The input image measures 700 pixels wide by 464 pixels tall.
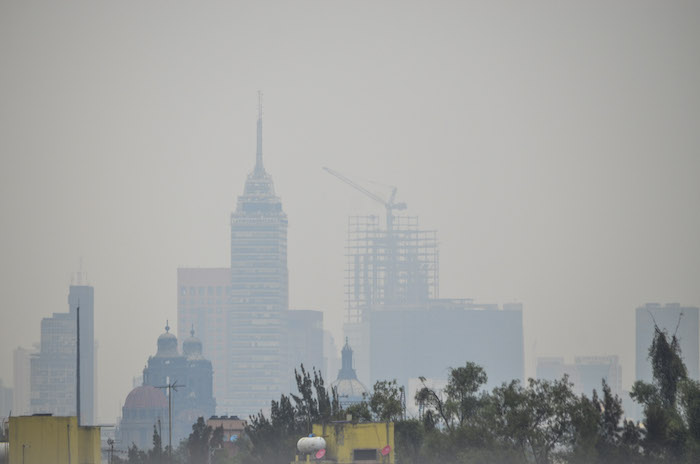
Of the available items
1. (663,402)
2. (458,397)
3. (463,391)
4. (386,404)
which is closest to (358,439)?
(463,391)

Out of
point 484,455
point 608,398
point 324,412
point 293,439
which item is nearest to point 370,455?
point 484,455

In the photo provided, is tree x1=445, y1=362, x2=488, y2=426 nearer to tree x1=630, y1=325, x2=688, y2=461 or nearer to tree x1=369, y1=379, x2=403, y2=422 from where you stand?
tree x1=369, y1=379, x2=403, y2=422

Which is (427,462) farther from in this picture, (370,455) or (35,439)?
(35,439)

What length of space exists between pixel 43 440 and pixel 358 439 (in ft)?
57.1

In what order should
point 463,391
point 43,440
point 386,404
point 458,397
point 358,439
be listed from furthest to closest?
1. point 386,404
2. point 458,397
3. point 463,391
4. point 358,439
5. point 43,440

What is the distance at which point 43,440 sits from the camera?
84.1 meters

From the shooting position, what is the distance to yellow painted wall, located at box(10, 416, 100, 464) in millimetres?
83688

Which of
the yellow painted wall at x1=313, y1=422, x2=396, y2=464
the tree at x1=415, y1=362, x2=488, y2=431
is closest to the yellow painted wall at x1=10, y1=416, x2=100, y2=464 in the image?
the yellow painted wall at x1=313, y1=422, x2=396, y2=464

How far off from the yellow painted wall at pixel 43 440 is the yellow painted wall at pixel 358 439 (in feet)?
47.0

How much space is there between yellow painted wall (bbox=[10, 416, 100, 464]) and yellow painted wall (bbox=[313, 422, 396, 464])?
14333 mm

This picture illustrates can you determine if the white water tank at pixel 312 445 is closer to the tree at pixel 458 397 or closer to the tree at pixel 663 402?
the tree at pixel 458 397

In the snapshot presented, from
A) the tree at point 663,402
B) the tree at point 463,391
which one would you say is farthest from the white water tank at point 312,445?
the tree at point 463,391

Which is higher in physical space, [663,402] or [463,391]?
[463,391]

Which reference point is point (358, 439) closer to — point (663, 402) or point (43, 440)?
point (43, 440)
